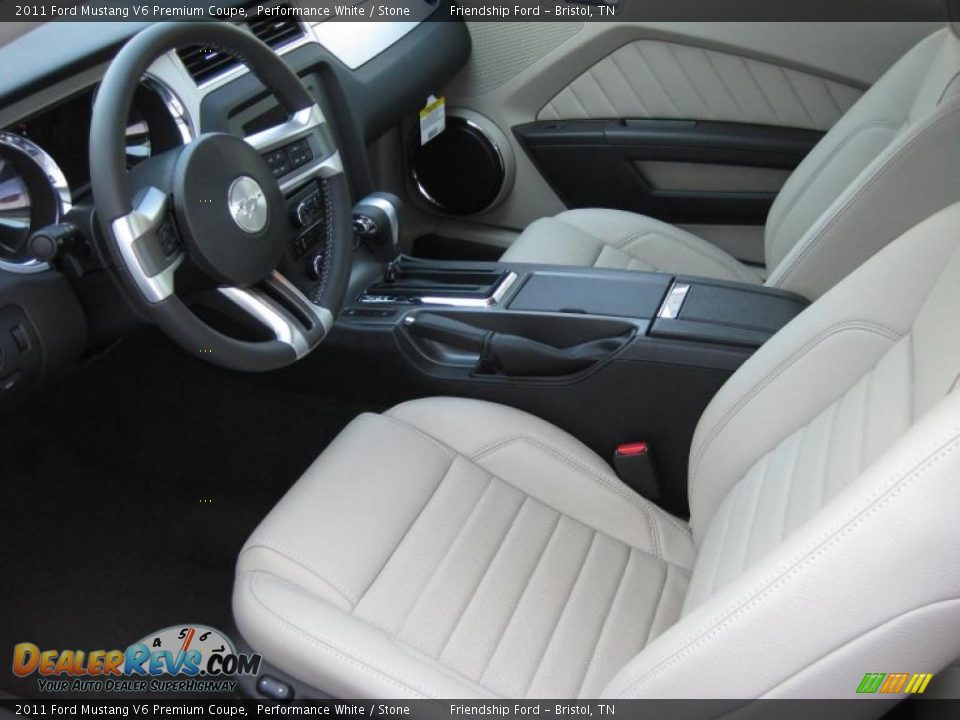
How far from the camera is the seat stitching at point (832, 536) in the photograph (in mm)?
730

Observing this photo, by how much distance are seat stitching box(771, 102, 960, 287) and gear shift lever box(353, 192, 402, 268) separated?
0.64 meters

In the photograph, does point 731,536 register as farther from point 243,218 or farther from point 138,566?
point 138,566

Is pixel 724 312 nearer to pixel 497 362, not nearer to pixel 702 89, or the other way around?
pixel 497 362

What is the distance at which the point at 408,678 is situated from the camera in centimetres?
106

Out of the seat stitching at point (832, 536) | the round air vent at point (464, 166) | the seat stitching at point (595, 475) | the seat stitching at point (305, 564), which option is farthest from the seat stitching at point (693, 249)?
the seat stitching at point (832, 536)

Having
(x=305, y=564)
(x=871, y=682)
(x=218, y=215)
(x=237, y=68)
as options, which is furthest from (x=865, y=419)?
(x=237, y=68)

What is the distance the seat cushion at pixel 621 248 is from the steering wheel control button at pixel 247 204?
650mm

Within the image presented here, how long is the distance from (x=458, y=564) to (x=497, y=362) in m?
0.37

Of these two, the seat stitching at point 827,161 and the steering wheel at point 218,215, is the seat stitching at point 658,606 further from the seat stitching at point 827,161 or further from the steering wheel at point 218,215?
the seat stitching at point 827,161

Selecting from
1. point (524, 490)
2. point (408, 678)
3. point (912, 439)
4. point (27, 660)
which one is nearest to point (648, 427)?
point (524, 490)

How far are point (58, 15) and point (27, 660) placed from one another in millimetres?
1011

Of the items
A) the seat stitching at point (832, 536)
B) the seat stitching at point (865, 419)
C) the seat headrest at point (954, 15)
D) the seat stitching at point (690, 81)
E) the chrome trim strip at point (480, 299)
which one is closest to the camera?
the seat stitching at point (832, 536)

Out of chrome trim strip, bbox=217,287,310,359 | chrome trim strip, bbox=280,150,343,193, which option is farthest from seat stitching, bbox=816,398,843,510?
chrome trim strip, bbox=280,150,343,193

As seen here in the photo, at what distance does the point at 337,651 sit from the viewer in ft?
3.59
